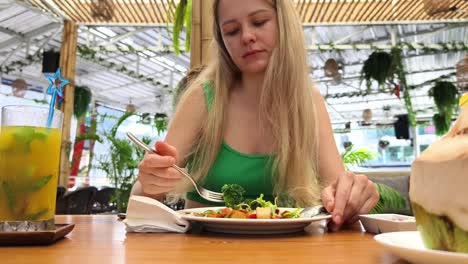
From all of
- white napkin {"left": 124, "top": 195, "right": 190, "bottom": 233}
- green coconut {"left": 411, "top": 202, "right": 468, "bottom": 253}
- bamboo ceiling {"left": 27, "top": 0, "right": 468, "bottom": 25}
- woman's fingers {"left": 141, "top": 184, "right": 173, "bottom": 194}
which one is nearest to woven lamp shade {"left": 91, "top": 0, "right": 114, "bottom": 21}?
bamboo ceiling {"left": 27, "top": 0, "right": 468, "bottom": 25}

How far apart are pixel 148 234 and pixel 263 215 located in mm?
241

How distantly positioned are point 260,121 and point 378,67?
4621 millimetres

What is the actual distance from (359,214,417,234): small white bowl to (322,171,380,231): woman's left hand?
0.06 m

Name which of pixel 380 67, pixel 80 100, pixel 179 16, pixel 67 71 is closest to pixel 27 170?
pixel 179 16

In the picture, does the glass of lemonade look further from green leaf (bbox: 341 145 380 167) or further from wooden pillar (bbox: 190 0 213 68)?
green leaf (bbox: 341 145 380 167)

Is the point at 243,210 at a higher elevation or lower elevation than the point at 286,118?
lower

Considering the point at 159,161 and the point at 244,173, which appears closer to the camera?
the point at 159,161

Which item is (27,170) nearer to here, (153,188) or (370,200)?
(153,188)

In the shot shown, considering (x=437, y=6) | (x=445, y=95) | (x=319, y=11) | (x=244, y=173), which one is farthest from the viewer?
(x=445, y=95)

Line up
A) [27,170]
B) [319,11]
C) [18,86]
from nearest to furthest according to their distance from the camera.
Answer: [27,170], [319,11], [18,86]

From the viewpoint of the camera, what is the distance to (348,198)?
0.96 metres

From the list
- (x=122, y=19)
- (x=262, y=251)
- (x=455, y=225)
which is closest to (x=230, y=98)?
(x=262, y=251)

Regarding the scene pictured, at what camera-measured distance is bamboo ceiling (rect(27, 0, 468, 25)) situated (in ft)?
14.5

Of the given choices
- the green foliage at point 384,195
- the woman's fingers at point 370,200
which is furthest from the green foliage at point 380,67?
the woman's fingers at point 370,200
